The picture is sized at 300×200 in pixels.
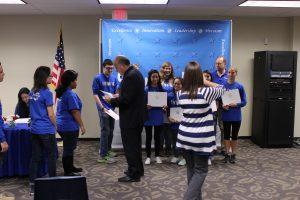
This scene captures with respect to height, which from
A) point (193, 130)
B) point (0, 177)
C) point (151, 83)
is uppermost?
point (151, 83)

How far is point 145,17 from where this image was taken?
6.71 meters

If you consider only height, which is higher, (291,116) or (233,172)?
(291,116)

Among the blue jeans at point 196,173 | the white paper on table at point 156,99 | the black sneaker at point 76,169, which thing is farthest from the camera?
the white paper on table at point 156,99

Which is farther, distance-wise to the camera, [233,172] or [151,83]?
[151,83]

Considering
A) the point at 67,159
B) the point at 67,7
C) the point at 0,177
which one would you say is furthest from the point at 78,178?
the point at 67,7

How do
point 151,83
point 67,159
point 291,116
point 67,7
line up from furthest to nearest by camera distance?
point 291,116, point 67,7, point 151,83, point 67,159

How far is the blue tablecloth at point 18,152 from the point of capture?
13.9 ft

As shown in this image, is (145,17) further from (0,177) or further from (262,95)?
(0,177)

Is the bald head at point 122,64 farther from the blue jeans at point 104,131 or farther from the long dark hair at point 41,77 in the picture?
the blue jeans at point 104,131

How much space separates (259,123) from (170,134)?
2.07 m

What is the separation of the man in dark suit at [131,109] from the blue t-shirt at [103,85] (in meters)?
1.04

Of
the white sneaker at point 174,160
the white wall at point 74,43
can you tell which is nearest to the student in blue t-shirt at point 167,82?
the white sneaker at point 174,160

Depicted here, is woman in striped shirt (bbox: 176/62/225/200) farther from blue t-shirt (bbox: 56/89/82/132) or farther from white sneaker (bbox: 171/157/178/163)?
white sneaker (bbox: 171/157/178/163)

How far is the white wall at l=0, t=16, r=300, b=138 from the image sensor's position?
6.70m
